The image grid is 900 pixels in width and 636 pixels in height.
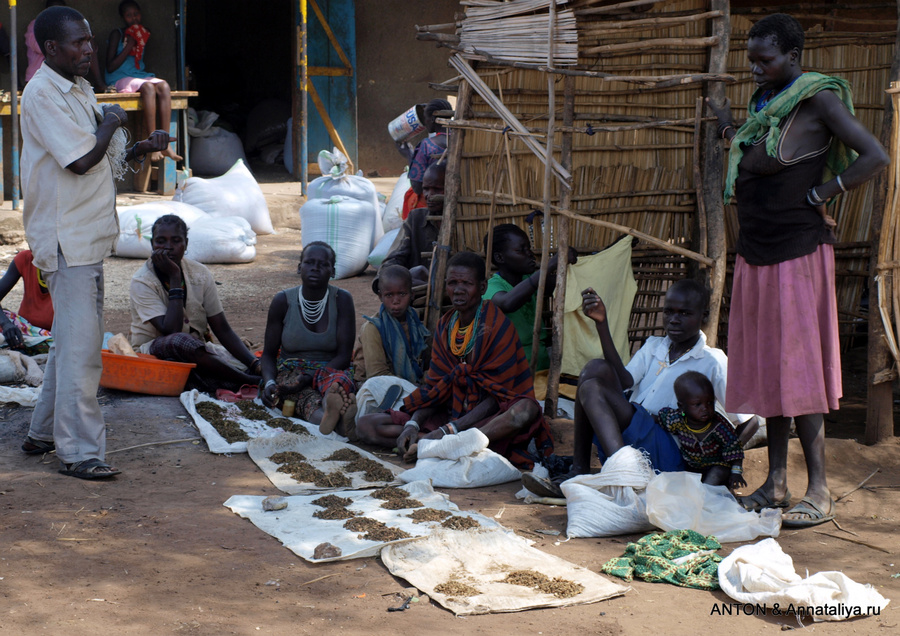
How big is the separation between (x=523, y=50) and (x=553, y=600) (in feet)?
8.88

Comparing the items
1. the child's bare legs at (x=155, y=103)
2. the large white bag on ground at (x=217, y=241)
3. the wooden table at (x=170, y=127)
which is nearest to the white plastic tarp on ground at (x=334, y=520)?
the large white bag on ground at (x=217, y=241)

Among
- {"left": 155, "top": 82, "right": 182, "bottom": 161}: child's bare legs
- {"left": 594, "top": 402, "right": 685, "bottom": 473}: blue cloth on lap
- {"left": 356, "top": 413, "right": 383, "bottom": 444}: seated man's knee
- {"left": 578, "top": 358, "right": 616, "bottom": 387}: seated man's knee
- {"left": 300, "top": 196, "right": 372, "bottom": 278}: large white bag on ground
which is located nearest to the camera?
{"left": 594, "top": 402, "right": 685, "bottom": 473}: blue cloth on lap

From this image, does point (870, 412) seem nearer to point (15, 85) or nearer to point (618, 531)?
point (618, 531)

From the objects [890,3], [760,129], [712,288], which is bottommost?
[712,288]

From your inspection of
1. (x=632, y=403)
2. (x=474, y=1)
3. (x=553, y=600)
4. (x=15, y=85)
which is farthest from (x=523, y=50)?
(x=15, y=85)

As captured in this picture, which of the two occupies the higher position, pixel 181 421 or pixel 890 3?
pixel 890 3

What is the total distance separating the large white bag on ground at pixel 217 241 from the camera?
866cm

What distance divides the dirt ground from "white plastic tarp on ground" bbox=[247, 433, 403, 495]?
6 cm

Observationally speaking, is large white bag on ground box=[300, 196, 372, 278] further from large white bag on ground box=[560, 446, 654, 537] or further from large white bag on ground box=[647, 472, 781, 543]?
large white bag on ground box=[647, 472, 781, 543]

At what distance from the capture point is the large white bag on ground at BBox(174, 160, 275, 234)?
30.6ft

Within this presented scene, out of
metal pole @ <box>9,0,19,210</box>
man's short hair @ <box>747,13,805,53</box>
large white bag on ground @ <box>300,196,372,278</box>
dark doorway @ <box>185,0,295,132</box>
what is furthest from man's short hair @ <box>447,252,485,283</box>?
dark doorway @ <box>185,0,295,132</box>

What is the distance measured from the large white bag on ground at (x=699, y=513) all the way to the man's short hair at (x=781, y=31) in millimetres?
1503

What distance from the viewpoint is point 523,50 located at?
4488mm

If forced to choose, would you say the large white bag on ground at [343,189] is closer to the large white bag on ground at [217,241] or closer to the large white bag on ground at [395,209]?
the large white bag on ground at [395,209]
